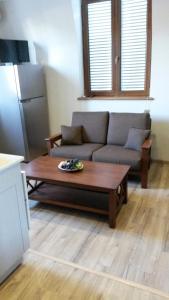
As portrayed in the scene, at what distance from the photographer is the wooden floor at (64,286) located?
168cm

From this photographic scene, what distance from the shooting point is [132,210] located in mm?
2689

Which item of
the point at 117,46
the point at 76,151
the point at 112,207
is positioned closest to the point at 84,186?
the point at 112,207

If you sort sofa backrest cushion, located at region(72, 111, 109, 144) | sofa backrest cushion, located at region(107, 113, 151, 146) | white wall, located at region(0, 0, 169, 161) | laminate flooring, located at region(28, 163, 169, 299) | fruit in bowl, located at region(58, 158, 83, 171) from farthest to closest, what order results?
sofa backrest cushion, located at region(72, 111, 109, 144)
white wall, located at region(0, 0, 169, 161)
sofa backrest cushion, located at region(107, 113, 151, 146)
fruit in bowl, located at region(58, 158, 83, 171)
laminate flooring, located at region(28, 163, 169, 299)

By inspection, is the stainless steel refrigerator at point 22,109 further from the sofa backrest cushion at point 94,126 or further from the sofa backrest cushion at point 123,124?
the sofa backrest cushion at point 123,124

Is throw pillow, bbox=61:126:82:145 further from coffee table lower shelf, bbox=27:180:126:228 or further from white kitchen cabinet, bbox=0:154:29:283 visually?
white kitchen cabinet, bbox=0:154:29:283

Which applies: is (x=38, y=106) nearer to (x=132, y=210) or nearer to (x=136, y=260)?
(x=132, y=210)

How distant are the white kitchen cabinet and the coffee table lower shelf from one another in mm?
793

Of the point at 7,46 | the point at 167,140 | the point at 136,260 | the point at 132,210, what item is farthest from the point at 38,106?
the point at 136,260

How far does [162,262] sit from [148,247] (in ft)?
0.63

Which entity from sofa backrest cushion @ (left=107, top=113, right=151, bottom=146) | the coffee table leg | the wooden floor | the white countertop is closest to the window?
sofa backrest cushion @ (left=107, top=113, right=151, bottom=146)

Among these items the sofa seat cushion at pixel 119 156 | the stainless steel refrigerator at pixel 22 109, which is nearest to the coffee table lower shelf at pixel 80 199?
the sofa seat cushion at pixel 119 156

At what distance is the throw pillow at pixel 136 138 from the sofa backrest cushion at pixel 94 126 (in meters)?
0.48

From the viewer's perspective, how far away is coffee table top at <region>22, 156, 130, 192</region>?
7.92ft

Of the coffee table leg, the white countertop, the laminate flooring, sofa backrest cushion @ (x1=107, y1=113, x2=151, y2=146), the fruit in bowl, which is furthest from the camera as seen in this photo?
sofa backrest cushion @ (x1=107, y1=113, x2=151, y2=146)
